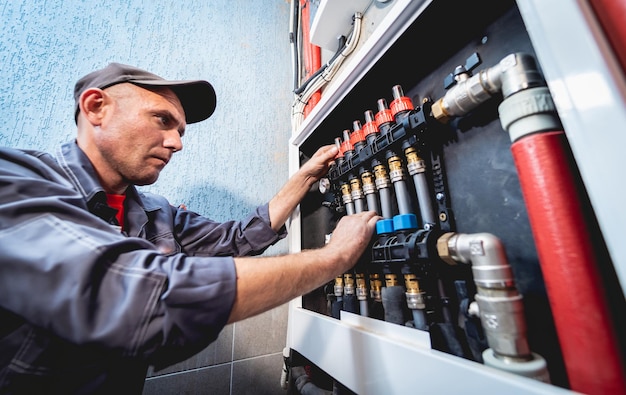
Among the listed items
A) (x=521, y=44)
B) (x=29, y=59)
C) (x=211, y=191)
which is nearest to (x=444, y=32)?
Result: (x=521, y=44)

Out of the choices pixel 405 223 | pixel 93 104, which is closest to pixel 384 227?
pixel 405 223

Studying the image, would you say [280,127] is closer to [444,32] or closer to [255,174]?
[255,174]

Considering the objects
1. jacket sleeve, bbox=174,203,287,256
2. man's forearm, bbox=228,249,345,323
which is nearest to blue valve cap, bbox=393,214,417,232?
man's forearm, bbox=228,249,345,323

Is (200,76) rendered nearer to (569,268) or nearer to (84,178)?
(84,178)

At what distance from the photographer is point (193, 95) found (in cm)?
72

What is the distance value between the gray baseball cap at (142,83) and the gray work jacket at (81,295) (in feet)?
1.11

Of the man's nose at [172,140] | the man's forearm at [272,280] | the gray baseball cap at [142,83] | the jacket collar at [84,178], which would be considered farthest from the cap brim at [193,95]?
the man's forearm at [272,280]

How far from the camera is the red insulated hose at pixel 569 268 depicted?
0.21 meters

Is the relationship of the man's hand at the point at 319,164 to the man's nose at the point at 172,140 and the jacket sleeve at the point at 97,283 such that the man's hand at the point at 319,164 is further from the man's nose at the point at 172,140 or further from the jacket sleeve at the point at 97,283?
the jacket sleeve at the point at 97,283

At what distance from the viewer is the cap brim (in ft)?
2.05

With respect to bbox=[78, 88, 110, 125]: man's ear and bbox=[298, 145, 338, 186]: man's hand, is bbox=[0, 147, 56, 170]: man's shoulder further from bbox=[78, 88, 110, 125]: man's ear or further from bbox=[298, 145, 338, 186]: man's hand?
bbox=[298, 145, 338, 186]: man's hand

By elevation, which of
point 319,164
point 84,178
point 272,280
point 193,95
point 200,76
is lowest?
point 272,280

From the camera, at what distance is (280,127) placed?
3.65 feet

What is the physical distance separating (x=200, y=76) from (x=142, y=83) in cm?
45
